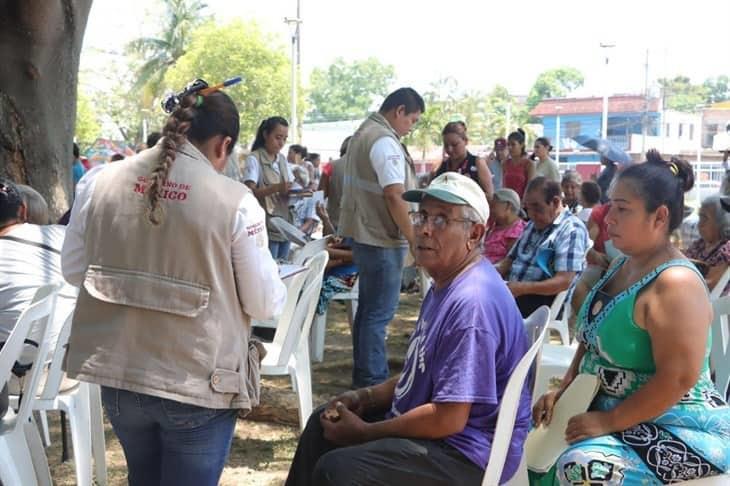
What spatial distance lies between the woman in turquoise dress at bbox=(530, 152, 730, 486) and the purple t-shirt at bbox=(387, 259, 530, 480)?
0.79 ft

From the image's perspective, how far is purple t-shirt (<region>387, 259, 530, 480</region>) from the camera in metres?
2.21

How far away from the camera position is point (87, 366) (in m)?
2.10

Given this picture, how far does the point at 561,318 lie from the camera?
514 centimetres

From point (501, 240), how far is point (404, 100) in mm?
1178

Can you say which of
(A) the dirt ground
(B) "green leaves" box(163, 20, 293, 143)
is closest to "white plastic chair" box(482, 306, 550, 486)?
(A) the dirt ground

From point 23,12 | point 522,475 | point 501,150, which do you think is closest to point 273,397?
point 522,475

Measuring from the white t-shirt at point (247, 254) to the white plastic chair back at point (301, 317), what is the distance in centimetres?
193

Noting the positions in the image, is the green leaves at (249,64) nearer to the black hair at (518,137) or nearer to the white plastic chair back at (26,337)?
the black hair at (518,137)

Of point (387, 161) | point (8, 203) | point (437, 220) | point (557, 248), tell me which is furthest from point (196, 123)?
point (557, 248)

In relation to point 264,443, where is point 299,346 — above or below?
above

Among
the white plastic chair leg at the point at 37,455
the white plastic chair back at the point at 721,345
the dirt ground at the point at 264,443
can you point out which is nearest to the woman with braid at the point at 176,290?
the white plastic chair leg at the point at 37,455

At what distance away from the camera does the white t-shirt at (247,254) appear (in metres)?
2.09

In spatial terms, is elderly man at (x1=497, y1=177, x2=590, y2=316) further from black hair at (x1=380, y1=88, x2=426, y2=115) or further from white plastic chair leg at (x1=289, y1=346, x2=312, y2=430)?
white plastic chair leg at (x1=289, y1=346, x2=312, y2=430)

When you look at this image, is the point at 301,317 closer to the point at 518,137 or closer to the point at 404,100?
the point at 404,100
